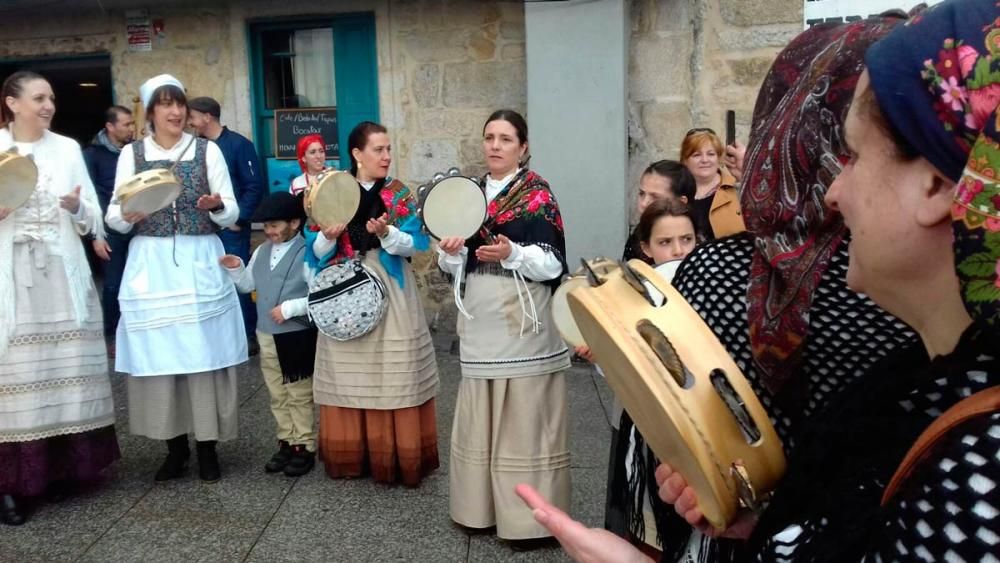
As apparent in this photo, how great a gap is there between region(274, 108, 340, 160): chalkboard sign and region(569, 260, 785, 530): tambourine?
604cm

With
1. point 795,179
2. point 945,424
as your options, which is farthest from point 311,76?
point 945,424

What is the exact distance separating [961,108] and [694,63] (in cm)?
563

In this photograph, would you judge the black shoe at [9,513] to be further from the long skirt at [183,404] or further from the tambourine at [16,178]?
the tambourine at [16,178]

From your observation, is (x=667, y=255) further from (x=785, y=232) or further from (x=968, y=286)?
(x=968, y=286)

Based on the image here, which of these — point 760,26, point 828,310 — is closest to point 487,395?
point 828,310

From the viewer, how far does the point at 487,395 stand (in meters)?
3.29

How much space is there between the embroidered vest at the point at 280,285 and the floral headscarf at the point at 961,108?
140 inches

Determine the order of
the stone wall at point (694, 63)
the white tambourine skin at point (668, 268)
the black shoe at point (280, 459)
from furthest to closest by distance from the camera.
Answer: the stone wall at point (694, 63)
the black shoe at point (280, 459)
the white tambourine skin at point (668, 268)

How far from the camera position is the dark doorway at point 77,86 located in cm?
724

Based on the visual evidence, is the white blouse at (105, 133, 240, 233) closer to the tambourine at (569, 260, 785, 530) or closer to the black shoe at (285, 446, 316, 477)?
the black shoe at (285, 446, 316, 477)

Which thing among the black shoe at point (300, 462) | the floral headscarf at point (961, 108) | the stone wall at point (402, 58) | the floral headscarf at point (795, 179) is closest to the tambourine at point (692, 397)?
the floral headscarf at point (795, 179)

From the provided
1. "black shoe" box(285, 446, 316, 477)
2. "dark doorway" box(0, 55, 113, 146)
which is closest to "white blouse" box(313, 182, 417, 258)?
"black shoe" box(285, 446, 316, 477)

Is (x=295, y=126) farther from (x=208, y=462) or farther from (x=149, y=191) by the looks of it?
(x=208, y=462)

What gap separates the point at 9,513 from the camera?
3570mm
